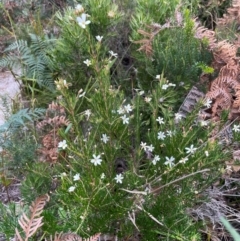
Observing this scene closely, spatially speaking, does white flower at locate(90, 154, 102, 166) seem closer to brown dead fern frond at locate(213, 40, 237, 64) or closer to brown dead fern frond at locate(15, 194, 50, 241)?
brown dead fern frond at locate(15, 194, 50, 241)

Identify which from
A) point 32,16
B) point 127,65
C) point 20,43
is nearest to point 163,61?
point 127,65

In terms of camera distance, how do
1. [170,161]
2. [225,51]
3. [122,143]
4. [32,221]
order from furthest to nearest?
[225,51], [122,143], [170,161], [32,221]

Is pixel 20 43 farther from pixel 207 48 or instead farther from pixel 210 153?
pixel 210 153

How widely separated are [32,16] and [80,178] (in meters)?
2.13

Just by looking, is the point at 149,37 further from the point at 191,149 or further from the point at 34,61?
the point at 34,61

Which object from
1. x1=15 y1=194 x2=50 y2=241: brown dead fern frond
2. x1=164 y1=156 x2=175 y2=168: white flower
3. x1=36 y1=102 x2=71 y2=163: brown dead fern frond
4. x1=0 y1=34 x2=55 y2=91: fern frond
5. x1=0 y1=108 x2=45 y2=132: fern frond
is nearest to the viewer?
x1=15 y1=194 x2=50 y2=241: brown dead fern frond

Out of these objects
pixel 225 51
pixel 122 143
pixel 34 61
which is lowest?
pixel 34 61

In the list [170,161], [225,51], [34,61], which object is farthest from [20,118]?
[225,51]

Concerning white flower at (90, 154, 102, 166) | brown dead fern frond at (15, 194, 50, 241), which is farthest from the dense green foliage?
brown dead fern frond at (15, 194, 50, 241)

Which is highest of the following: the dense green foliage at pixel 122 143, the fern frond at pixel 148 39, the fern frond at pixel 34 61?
the fern frond at pixel 148 39

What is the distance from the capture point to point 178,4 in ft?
8.57

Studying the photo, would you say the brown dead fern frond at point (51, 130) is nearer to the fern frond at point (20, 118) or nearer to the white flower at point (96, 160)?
the fern frond at point (20, 118)

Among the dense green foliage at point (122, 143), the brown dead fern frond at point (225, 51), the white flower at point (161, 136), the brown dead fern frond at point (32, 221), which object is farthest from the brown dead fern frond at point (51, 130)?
the brown dead fern frond at point (225, 51)

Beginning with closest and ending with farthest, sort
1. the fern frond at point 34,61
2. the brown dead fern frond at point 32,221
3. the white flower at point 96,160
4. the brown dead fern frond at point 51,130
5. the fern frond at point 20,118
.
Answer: the brown dead fern frond at point 32,221 → the white flower at point 96,160 → the brown dead fern frond at point 51,130 → the fern frond at point 20,118 → the fern frond at point 34,61
